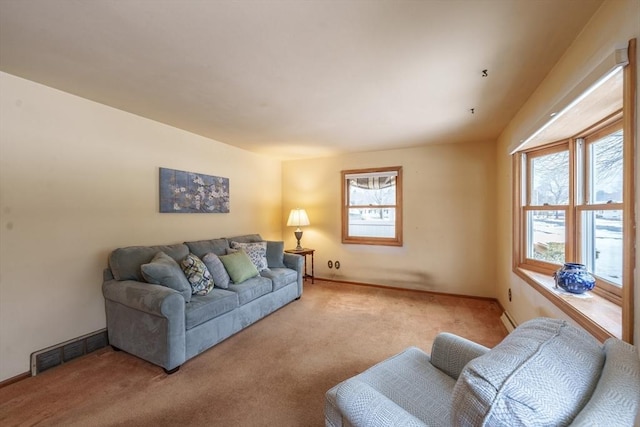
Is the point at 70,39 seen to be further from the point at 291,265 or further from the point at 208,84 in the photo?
the point at 291,265

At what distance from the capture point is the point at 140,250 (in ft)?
8.85

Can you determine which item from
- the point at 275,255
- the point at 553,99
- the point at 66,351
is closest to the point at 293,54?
the point at 553,99

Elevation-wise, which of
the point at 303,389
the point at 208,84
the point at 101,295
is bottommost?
the point at 303,389

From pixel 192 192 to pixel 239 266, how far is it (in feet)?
3.94

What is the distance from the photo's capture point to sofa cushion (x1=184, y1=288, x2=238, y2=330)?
231 cm

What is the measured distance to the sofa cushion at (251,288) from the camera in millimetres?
2882

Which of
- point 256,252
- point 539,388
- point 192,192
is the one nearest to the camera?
point 539,388

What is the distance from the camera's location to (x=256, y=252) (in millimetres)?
3686

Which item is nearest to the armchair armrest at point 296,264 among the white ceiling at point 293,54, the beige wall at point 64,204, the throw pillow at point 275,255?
the throw pillow at point 275,255

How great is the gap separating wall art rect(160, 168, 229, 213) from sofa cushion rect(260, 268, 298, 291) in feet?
3.92

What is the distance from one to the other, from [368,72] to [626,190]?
1.63 metres

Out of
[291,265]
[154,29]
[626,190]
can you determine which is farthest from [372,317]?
[154,29]

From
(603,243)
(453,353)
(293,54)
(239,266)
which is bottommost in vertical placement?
(453,353)

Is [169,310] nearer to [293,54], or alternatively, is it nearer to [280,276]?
[280,276]
